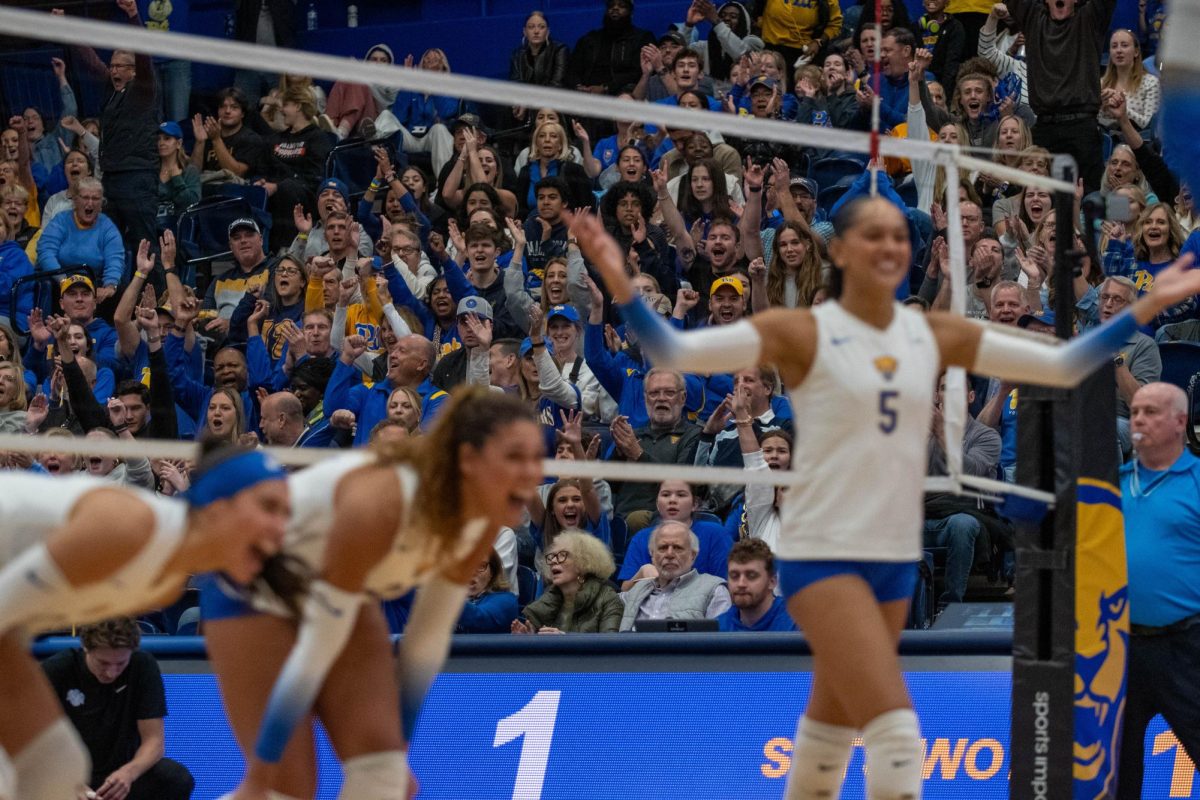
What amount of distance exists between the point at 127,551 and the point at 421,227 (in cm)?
818

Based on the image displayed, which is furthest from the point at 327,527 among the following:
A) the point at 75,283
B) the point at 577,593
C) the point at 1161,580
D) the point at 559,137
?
the point at 559,137

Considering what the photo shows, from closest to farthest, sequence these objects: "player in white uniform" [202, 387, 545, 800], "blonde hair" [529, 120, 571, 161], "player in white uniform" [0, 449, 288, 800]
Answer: "player in white uniform" [0, 449, 288, 800]
"player in white uniform" [202, 387, 545, 800]
"blonde hair" [529, 120, 571, 161]

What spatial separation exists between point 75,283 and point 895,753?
830 cm

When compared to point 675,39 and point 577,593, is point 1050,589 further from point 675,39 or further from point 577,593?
point 675,39

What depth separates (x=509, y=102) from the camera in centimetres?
572

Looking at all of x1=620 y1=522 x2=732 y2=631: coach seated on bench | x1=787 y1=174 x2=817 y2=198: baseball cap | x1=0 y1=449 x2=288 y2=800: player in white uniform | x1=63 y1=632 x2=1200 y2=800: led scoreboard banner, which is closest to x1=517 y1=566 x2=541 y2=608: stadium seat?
x1=620 y1=522 x2=732 y2=631: coach seated on bench

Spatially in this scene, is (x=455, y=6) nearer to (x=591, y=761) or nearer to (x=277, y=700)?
(x=591, y=761)

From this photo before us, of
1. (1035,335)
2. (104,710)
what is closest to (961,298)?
(1035,335)

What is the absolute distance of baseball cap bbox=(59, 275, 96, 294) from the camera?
472 inches

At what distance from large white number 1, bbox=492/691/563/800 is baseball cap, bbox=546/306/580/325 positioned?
2762 millimetres

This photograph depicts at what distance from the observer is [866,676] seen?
510 cm

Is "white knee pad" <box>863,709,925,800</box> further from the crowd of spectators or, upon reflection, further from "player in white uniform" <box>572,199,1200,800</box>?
the crowd of spectators

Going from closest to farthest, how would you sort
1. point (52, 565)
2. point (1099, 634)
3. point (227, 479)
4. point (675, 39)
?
point (52, 565) < point (227, 479) < point (1099, 634) < point (675, 39)

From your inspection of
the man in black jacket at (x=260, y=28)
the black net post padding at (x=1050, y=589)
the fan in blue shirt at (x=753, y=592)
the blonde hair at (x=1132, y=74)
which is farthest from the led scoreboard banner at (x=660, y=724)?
the man in black jacket at (x=260, y=28)
